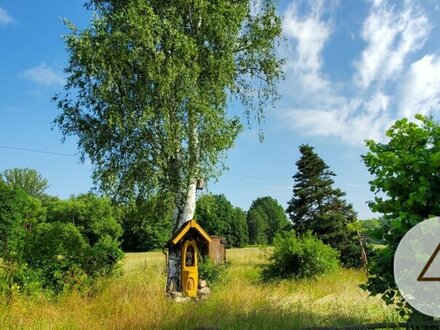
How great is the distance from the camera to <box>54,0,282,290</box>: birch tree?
11781 mm

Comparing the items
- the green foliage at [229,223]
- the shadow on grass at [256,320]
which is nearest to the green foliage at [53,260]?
the shadow on grass at [256,320]

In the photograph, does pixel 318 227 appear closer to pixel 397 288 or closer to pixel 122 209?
pixel 122 209

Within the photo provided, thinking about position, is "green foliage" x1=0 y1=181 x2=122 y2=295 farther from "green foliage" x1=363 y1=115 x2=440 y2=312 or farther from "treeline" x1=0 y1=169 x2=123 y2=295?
"green foliage" x1=363 y1=115 x2=440 y2=312

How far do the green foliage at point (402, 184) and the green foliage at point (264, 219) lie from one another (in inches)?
3305

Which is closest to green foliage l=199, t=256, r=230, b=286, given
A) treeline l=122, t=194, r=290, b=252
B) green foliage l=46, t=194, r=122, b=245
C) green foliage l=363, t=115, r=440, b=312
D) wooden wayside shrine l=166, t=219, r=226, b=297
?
wooden wayside shrine l=166, t=219, r=226, b=297

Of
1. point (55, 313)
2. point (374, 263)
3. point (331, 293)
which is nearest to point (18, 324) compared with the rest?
point (55, 313)

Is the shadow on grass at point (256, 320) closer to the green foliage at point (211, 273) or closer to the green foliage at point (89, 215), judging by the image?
the green foliage at point (211, 273)

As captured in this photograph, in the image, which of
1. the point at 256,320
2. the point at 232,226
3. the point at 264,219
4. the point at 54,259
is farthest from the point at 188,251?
the point at 264,219

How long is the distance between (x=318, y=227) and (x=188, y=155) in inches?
581

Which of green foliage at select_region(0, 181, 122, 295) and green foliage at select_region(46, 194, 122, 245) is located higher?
green foliage at select_region(46, 194, 122, 245)

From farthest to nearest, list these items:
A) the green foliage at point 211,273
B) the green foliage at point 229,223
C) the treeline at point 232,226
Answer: the green foliage at point 229,223 → the treeline at point 232,226 → the green foliage at point 211,273

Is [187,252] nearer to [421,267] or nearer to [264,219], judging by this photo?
[421,267]

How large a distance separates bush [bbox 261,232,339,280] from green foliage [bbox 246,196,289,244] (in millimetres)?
72211

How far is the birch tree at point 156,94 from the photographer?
1178 centimetres
